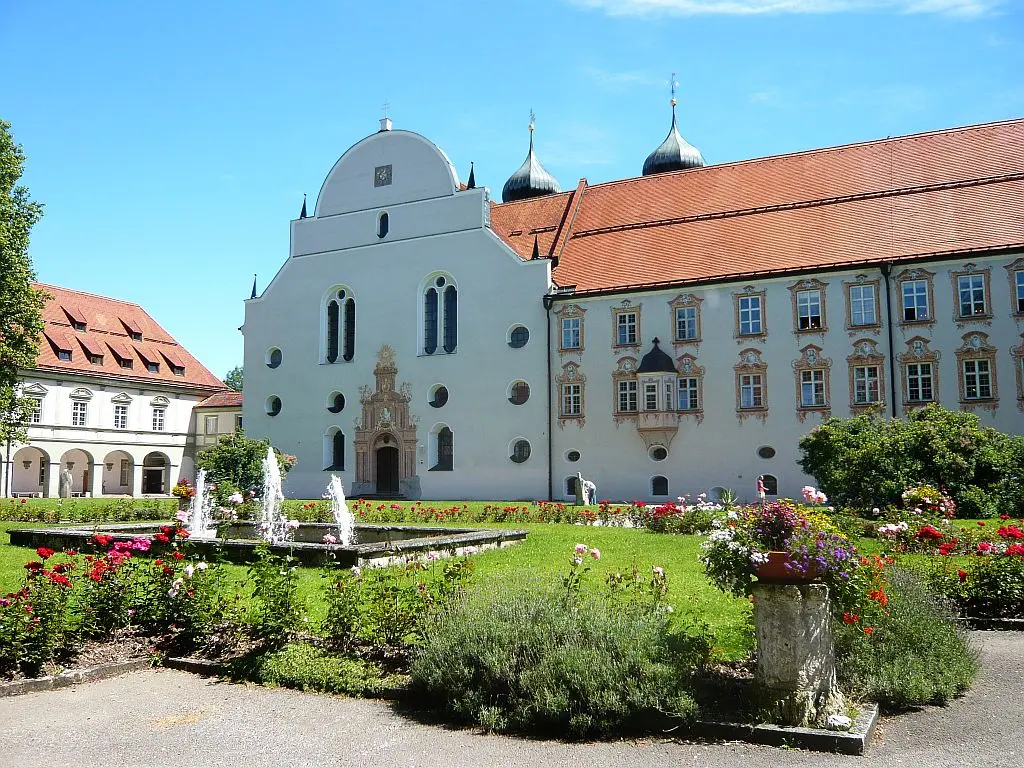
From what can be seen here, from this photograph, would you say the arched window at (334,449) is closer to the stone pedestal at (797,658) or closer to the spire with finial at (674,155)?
the spire with finial at (674,155)

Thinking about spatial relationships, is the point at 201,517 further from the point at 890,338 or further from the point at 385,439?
the point at 890,338

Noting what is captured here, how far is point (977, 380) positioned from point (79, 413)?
40177 millimetres

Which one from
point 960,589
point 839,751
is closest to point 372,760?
point 839,751

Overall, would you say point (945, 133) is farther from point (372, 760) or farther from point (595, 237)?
point (372, 760)

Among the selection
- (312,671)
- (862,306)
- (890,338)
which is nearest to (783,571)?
(312,671)

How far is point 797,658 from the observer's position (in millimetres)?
6051

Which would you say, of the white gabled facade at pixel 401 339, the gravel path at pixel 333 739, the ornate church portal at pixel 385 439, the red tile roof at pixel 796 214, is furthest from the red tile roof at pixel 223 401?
the gravel path at pixel 333 739

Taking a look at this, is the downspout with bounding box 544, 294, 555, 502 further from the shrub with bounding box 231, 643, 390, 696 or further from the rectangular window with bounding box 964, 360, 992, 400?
the shrub with bounding box 231, 643, 390, 696

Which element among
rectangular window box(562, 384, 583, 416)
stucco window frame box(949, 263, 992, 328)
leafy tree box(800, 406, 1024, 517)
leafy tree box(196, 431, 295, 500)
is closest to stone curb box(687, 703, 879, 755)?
leafy tree box(800, 406, 1024, 517)

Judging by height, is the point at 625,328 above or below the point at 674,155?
below

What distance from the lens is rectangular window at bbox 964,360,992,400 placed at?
28.4m

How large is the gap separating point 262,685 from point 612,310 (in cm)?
2782

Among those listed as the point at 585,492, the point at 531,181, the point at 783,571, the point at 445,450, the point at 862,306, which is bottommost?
the point at 783,571

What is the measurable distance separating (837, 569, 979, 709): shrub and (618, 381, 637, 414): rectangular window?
1024 inches
